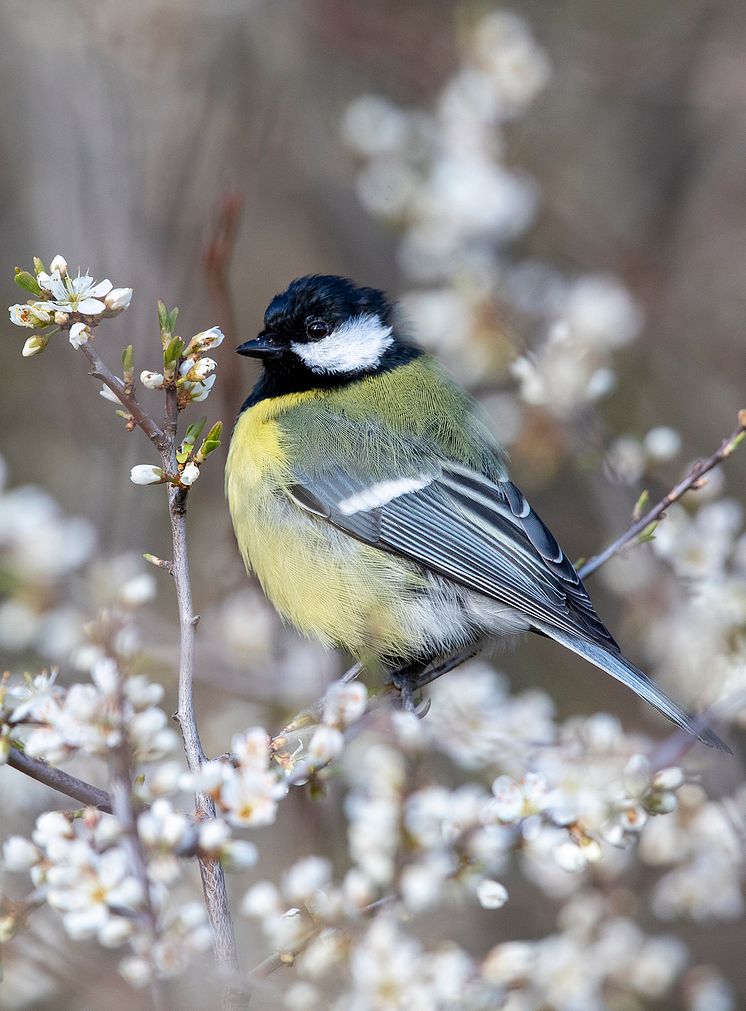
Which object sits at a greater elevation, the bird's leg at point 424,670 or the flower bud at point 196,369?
the flower bud at point 196,369

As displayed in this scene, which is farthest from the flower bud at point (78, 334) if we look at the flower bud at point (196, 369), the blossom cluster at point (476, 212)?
the blossom cluster at point (476, 212)

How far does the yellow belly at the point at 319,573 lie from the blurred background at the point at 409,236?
0.48 ft

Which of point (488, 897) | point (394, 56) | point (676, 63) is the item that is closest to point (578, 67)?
point (676, 63)

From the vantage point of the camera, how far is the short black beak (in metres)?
3.05

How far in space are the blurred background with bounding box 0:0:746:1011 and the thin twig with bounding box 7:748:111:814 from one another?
83 centimetres

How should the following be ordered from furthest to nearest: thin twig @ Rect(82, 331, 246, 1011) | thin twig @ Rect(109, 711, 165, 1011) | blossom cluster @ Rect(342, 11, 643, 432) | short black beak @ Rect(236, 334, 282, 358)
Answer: blossom cluster @ Rect(342, 11, 643, 432) < short black beak @ Rect(236, 334, 282, 358) < thin twig @ Rect(82, 331, 246, 1011) < thin twig @ Rect(109, 711, 165, 1011)

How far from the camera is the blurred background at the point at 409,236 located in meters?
2.91

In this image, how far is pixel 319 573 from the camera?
282cm

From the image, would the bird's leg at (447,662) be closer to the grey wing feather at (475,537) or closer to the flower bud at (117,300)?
the grey wing feather at (475,537)

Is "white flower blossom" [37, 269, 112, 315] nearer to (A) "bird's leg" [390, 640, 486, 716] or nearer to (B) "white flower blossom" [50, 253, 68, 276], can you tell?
(B) "white flower blossom" [50, 253, 68, 276]

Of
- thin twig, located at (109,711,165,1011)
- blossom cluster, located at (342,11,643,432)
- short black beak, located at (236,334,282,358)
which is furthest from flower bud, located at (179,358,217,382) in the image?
blossom cluster, located at (342,11,643,432)

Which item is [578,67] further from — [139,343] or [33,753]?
[33,753]

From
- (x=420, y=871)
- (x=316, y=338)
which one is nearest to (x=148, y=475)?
(x=420, y=871)

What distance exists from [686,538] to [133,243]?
2.23 m
